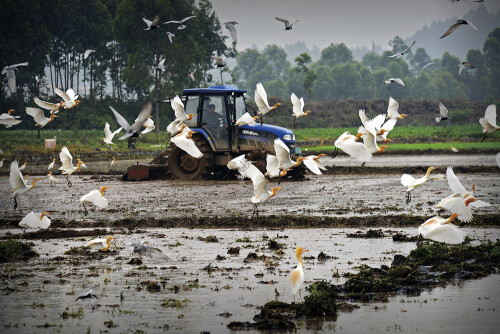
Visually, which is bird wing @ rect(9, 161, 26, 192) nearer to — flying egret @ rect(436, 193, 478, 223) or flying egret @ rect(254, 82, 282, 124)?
flying egret @ rect(254, 82, 282, 124)

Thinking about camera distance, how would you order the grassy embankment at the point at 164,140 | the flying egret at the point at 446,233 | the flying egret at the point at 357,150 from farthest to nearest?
the grassy embankment at the point at 164,140 < the flying egret at the point at 357,150 < the flying egret at the point at 446,233

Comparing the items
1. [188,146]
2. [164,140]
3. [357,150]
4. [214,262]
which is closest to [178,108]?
[188,146]

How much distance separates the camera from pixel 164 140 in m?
49.2

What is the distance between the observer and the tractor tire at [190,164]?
21.8m

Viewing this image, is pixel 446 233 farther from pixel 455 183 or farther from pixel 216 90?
pixel 216 90

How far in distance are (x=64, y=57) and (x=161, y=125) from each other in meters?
16.1

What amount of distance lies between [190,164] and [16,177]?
1039cm

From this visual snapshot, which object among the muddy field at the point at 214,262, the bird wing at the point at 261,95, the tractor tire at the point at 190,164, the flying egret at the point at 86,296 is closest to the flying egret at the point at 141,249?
the muddy field at the point at 214,262

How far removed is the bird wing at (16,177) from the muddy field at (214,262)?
95cm

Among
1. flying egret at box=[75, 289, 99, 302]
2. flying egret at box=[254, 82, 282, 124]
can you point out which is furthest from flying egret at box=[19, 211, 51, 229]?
flying egret at box=[254, 82, 282, 124]

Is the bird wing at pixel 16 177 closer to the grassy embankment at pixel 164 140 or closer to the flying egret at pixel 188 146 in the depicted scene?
the flying egret at pixel 188 146

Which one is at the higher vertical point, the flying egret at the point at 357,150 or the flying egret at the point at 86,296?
the flying egret at the point at 357,150

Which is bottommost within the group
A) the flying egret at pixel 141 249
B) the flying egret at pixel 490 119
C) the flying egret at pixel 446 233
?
→ the flying egret at pixel 141 249

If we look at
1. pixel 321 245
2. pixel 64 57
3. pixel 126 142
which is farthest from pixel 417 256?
pixel 64 57
